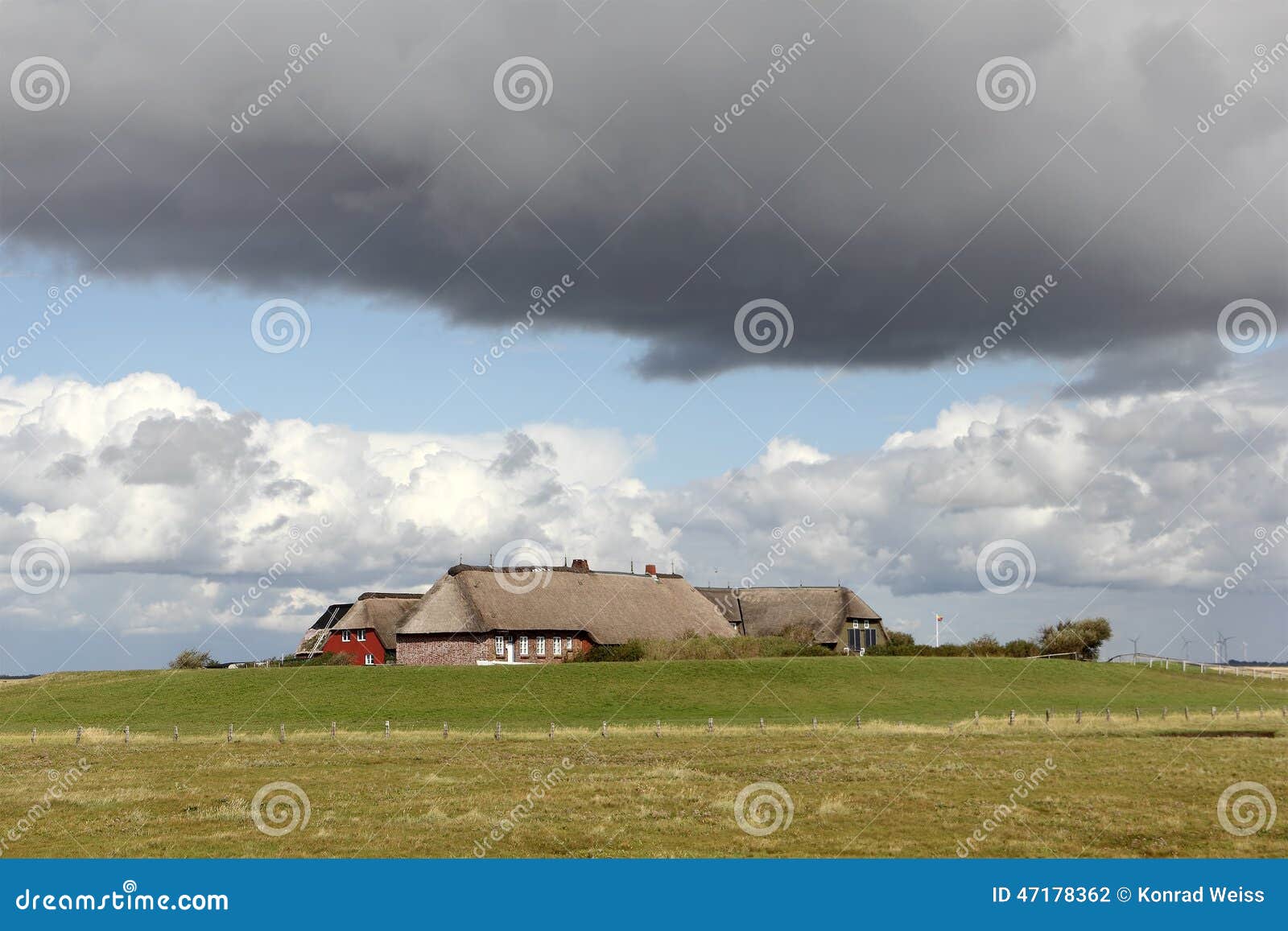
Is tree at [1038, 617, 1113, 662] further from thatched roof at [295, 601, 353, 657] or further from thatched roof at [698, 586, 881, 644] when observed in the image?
thatched roof at [295, 601, 353, 657]

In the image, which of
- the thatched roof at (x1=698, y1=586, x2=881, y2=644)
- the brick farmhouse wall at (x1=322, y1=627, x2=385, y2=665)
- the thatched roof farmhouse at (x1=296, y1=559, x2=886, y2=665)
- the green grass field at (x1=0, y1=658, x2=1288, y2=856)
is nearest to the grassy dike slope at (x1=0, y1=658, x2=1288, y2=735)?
the green grass field at (x1=0, y1=658, x2=1288, y2=856)

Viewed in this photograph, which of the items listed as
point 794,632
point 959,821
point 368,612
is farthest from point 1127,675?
point 959,821

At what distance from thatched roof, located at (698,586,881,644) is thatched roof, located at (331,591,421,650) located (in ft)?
91.6

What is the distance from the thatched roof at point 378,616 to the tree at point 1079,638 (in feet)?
179

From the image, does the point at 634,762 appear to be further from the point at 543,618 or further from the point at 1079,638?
the point at 1079,638

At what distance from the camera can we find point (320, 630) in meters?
101

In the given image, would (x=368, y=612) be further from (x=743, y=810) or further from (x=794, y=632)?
(x=743, y=810)

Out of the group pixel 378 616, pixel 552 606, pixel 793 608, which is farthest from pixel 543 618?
pixel 793 608

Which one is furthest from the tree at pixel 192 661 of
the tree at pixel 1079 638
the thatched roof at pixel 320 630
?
the tree at pixel 1079 638

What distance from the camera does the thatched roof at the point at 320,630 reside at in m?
96.6

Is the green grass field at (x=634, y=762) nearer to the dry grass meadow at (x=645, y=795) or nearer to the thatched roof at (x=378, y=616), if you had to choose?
the dry grass meadow at (x=645, y=795)

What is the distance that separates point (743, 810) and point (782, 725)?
28597 millimetres

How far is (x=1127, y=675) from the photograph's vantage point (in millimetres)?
82438

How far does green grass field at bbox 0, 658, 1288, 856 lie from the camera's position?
72.9 ft
